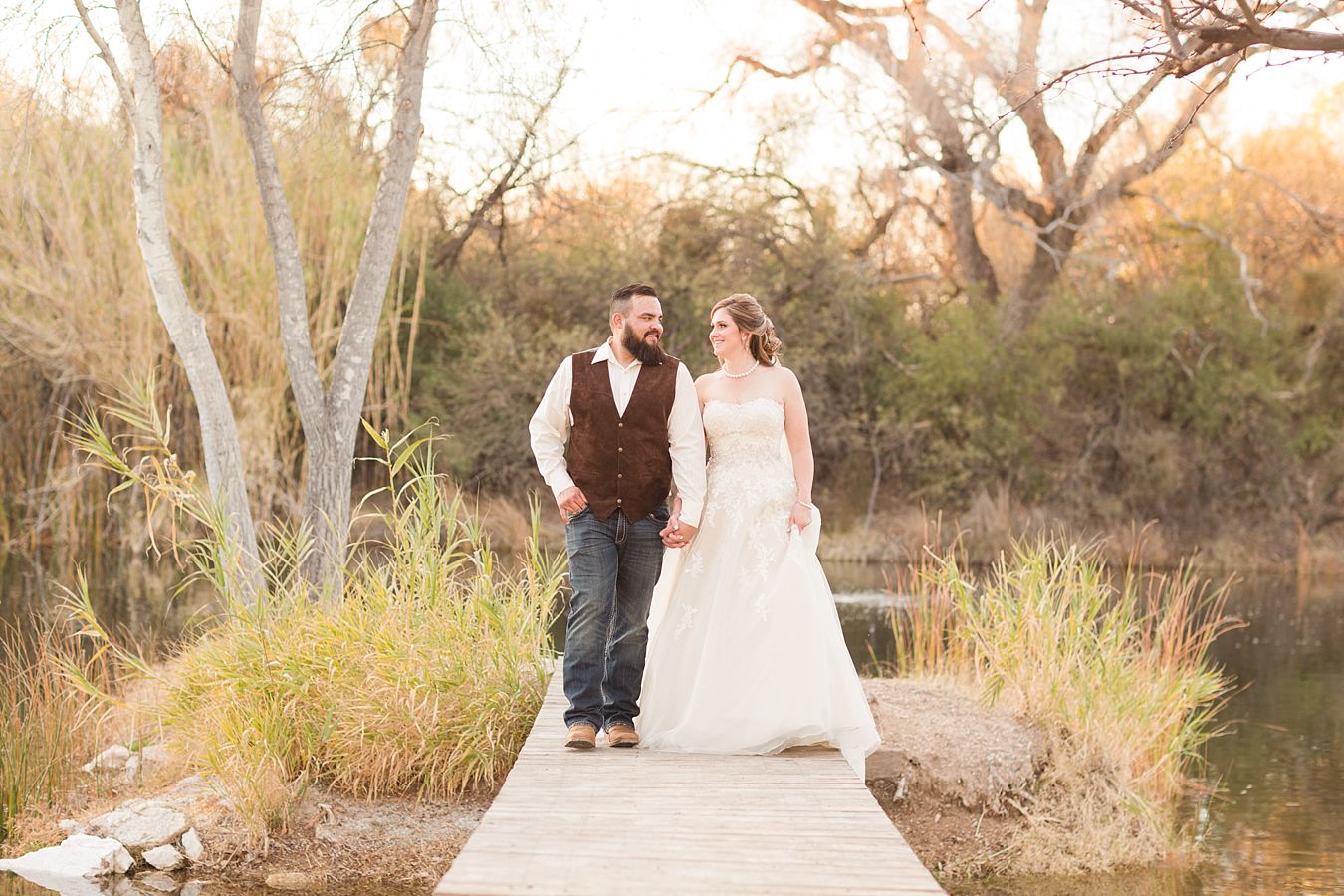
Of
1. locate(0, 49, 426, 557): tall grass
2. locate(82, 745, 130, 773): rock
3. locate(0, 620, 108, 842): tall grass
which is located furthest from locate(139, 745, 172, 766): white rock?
locate(0, 49, 426, 557): tall grass

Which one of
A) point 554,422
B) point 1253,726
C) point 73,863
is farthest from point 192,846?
point 1253,726

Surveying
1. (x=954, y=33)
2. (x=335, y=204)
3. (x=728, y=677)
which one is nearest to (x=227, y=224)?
(x=335, y=204)

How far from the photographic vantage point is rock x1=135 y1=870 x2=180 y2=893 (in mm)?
5125

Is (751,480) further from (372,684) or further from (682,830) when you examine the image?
(372,684)

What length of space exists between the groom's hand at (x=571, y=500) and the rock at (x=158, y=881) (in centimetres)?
208

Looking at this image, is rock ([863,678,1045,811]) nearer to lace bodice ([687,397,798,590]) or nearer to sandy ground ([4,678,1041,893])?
sandy ground ([4,678,1041,893])

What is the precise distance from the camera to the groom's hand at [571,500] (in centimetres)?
471

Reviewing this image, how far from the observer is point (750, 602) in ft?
16.3

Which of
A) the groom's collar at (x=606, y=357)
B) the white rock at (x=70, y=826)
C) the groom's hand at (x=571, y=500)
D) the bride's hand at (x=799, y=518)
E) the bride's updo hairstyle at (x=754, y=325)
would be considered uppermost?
the bride's updo hairstyle at (x=754, y=325)

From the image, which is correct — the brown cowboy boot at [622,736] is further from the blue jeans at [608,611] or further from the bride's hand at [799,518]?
the bride's hand at [799,518]

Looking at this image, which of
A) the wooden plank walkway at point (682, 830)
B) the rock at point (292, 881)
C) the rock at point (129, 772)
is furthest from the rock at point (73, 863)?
the wooden plank walkway at point (682, 830)

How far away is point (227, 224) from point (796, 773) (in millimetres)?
10179

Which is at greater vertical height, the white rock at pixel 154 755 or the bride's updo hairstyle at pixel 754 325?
the bride's updo hairstyle at pixel 754 325

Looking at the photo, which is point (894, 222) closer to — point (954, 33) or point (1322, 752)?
point (954, 33)
